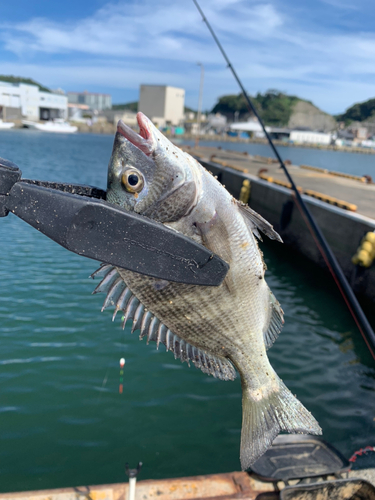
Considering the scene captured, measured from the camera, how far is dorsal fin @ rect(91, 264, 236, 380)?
2.02 metres

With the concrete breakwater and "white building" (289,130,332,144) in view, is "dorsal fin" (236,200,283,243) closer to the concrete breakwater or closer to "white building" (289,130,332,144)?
the concrete breakwater

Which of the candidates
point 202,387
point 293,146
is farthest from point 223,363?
point 293,146

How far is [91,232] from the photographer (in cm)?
138

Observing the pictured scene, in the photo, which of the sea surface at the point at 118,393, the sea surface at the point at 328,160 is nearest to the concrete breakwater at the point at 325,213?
the sea surface at the point at 118,393

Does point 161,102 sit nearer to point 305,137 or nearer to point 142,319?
point 305,137

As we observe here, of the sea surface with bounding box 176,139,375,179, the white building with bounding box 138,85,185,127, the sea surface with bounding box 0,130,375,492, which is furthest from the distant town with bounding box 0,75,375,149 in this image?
the sea surface with bounding box 0,130,375,492

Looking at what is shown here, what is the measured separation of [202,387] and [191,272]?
22.2 ft

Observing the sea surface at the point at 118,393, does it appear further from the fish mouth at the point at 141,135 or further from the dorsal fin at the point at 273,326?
the fish mouth at the point at 141,135

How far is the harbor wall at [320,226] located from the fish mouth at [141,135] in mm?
11394

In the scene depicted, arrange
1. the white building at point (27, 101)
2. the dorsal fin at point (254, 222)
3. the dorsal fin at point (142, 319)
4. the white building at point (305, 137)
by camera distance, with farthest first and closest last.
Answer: the white building at point (305, 137) → the white building at point (27, 101) → the dorsal fin at point (254, 222) → the dorsal fin at point (142, 319)

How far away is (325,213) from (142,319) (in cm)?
1337

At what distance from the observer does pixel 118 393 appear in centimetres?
739

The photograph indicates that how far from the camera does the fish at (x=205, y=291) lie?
1856 mm

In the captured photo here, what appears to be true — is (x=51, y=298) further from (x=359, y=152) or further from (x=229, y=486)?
(x=359, y=152)
